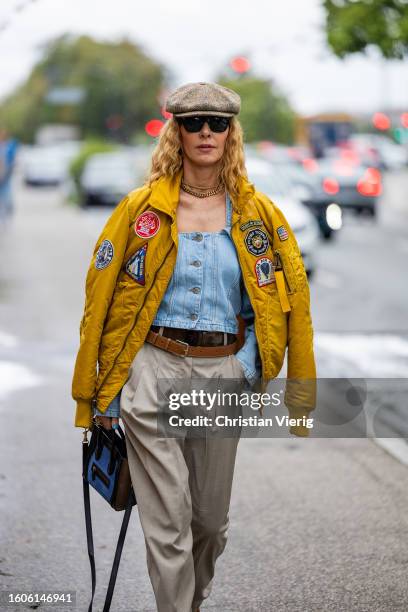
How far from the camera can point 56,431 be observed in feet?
25.0

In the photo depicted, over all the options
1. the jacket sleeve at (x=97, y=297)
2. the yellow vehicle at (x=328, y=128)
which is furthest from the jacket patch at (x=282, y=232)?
the yellow vehicle at (x=328, y=128)

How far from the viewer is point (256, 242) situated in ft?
13.1

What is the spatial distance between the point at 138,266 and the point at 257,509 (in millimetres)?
2387

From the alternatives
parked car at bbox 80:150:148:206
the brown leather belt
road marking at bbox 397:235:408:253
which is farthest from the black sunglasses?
parked car at bbox 80:150:148:206

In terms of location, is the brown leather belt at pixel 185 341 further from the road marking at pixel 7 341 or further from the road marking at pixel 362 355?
the road marking at pixel 7 341

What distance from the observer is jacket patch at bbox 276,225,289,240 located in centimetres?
404

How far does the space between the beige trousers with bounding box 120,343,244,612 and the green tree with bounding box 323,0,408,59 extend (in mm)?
16878

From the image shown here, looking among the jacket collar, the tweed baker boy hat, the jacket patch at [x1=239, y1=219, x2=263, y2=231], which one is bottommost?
the jacket patch at [x1=239, y1=219, x2=263, y2=231]

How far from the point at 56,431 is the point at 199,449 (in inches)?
148

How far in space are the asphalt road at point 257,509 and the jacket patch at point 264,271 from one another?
1390 mm

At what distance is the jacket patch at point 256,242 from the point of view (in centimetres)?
397

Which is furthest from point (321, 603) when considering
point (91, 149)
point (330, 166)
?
point (91, 149)

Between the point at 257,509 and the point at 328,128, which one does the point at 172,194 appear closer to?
the point at 257,509
